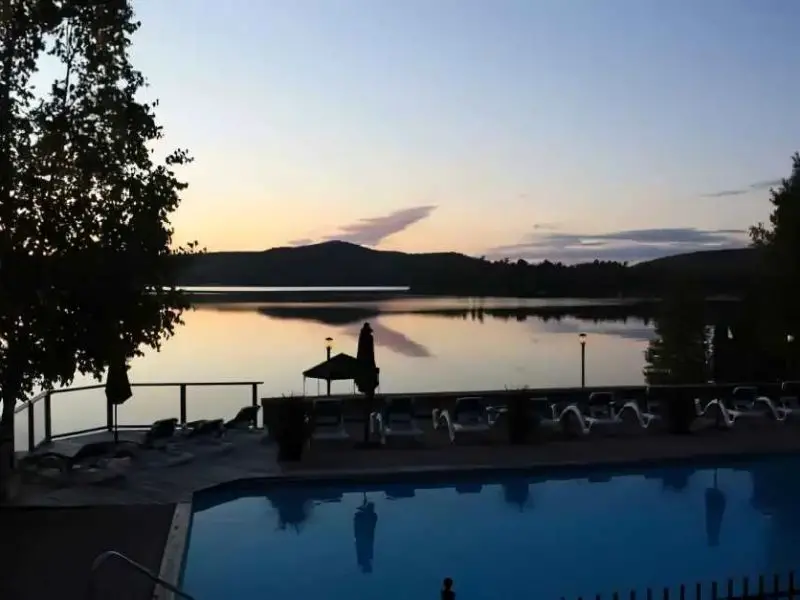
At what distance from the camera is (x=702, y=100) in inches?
721

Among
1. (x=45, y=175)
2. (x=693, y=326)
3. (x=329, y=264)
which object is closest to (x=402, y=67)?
(x=45, y=175)

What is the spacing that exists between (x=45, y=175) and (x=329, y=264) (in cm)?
4501

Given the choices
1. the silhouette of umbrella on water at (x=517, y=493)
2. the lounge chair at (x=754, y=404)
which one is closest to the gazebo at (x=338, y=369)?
the silhouette of umbrella on water at (x=517, y=493)

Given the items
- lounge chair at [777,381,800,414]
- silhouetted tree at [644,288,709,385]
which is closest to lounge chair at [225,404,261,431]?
lounge chair at [777,381,800,414]

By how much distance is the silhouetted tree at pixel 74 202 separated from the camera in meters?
8.10

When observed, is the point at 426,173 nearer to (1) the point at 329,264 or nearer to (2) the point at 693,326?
(2) the point at 693,326

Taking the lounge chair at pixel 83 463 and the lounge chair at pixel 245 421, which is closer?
the lounge chair at pixel 83 463

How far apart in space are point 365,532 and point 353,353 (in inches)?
1191

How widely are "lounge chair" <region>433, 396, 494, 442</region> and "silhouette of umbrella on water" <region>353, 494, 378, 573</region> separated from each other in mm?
2746

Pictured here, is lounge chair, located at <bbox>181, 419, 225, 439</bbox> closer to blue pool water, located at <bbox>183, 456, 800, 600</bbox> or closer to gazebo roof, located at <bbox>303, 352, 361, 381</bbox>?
gazebo roof, located at <bbox>303, 352, 361, 381</bbox>

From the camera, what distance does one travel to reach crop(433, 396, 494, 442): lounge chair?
41.3 feet

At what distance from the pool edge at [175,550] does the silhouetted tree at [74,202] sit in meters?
1.73

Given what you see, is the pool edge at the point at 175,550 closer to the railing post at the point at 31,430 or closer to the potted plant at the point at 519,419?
the railing post at the point at 31,430

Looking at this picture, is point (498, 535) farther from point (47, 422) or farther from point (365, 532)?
point (47, 422)
